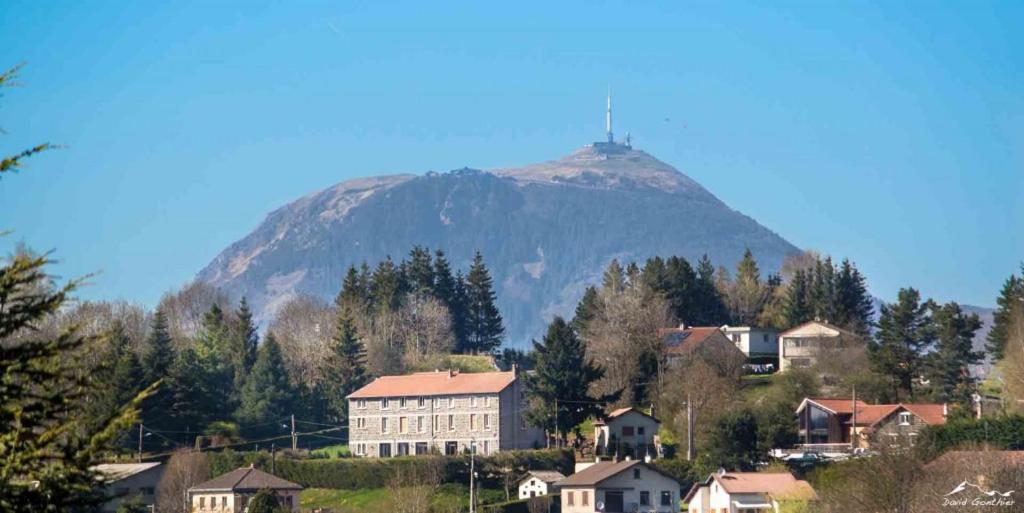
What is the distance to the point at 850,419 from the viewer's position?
85.8m

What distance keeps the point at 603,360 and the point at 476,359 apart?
51.7ft

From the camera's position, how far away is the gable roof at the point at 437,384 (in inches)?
3580

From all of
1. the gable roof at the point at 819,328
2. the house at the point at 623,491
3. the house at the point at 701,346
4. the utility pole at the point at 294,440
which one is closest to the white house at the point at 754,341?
the gable roof at the point at 819,328

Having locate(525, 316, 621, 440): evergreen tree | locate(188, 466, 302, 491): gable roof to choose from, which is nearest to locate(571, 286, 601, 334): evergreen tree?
locate(525, 316, 621, 440): evergreen tree

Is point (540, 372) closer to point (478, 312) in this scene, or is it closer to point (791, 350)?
point (791, 350)

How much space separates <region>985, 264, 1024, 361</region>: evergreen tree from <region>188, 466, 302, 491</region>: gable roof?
4401 centimetres

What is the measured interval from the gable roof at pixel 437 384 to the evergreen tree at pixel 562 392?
3.65 meters

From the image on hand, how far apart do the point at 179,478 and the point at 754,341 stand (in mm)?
51239

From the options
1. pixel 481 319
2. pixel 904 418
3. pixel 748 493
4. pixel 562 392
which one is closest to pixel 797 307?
pixel 481 319

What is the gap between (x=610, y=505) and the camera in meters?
71.8

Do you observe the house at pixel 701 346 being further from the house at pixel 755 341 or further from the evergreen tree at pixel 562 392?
the evergreen tree at pixel 562 392

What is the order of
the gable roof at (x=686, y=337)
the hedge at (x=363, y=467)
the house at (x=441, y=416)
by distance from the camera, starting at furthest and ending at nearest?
the gable roof at (x=686, y=337)
the house at (x=441, y=416)
the hedge at (x=363, y=467)

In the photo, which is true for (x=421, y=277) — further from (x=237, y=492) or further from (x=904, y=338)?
(x=237, y=492)

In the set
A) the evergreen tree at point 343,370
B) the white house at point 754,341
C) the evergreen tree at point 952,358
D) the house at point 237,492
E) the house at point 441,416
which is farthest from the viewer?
the white house at point 754,341
